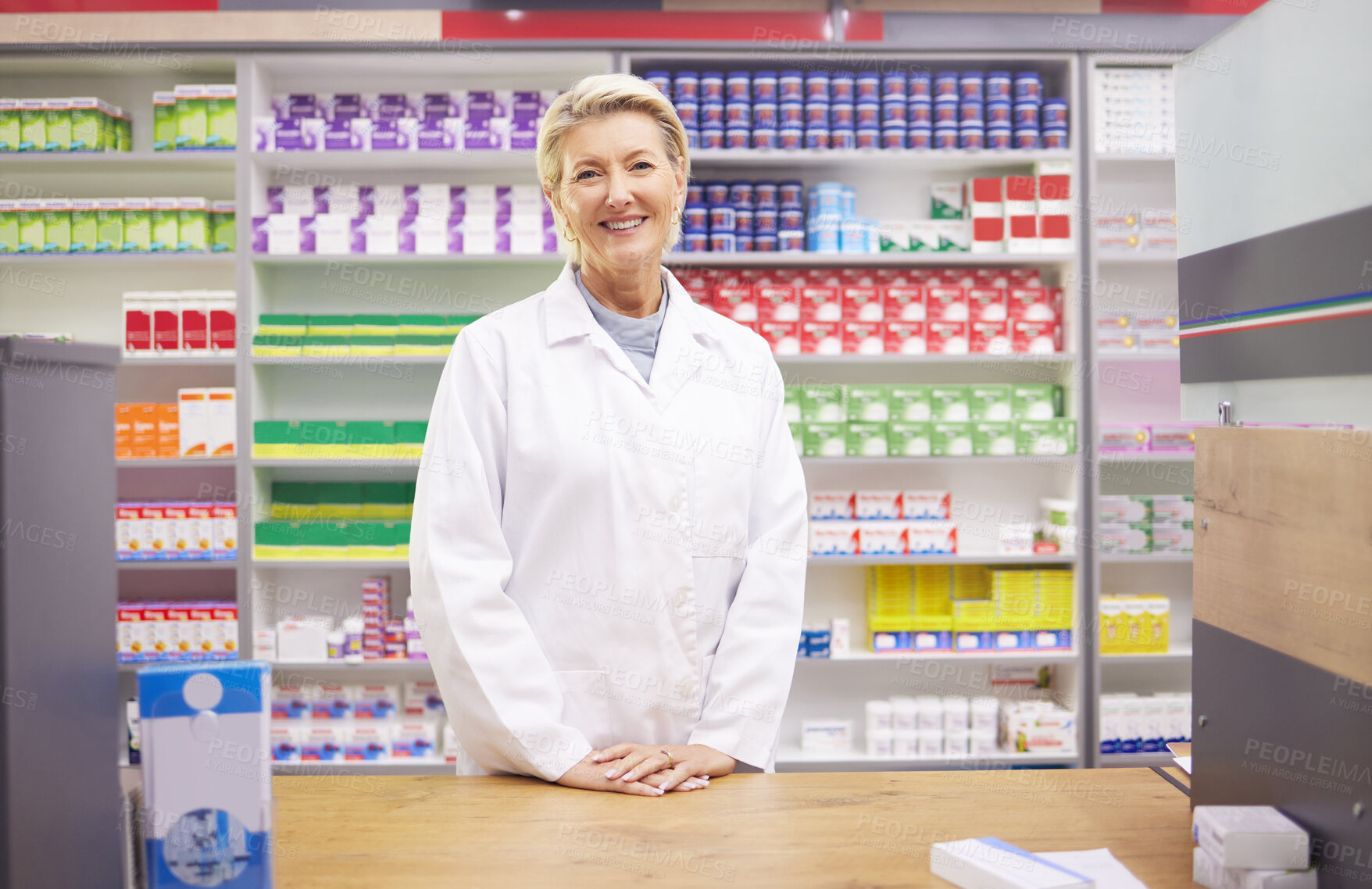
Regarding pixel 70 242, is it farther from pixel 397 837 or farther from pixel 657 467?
pixel 397 837

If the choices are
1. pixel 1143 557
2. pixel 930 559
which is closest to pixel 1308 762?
pixel 930 559

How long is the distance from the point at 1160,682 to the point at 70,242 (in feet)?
15.5

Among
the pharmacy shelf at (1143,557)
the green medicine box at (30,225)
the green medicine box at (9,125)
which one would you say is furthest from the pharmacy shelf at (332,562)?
the pharmacy shelf at (1143,557)

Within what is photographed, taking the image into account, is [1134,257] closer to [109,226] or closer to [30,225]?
[109,226]

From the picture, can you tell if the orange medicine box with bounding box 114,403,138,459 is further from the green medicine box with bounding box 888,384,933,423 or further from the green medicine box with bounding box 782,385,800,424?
the green medicine box with bounding box 888,384,933,423

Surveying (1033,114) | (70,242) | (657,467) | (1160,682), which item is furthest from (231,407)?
(1160,682)

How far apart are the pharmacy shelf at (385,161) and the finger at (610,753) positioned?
255cm

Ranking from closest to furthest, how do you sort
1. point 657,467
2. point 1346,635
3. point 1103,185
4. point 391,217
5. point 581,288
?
1. point 1346,635
2. point 657,467
3. point 581,288
4. point 391,217
5. point 1103,185

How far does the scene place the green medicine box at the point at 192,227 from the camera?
354cm

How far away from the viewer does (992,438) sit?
355 centimetres

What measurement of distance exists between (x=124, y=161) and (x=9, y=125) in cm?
42

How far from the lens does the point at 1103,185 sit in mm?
3955

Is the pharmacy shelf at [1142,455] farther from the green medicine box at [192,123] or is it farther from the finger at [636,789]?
the green medicine box at [192,123]

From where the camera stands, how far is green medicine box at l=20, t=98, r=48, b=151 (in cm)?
353
